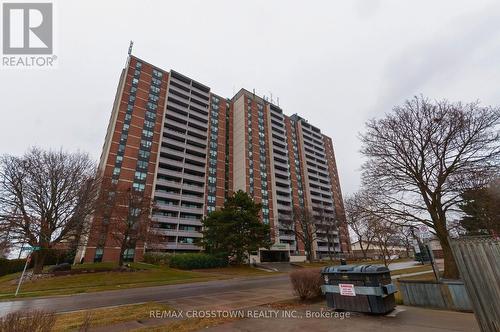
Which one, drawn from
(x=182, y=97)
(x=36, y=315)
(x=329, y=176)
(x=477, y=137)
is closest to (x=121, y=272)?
(x=36, y=315)

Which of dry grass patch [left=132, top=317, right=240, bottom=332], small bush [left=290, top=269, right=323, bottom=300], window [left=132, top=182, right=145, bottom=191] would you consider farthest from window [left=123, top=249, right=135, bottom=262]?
dry grass patch [left=132, top=317, right=240, bottom=332]

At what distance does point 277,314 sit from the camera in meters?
8.11

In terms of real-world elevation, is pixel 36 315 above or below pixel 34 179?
below

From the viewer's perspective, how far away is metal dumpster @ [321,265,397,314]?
24.2ft

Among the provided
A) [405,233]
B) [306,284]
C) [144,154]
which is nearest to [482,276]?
[306,284]

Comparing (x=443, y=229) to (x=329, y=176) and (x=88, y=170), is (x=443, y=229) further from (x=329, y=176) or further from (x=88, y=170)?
(x=329, y=176)

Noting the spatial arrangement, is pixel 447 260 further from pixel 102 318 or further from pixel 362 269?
pixel 102 318

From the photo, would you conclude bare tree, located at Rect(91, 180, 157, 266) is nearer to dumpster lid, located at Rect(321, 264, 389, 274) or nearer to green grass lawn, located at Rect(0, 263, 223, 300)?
green grass lawn, located at Rect(0, 263, 223, 300)

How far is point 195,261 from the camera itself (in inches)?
1481

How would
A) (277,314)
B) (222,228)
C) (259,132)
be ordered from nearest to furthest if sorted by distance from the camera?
(277,314) < (222,228) < (259,132)

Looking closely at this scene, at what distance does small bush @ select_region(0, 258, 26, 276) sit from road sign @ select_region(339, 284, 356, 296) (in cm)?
Result: 4976

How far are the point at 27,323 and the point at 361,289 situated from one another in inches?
317

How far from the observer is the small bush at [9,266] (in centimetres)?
3629

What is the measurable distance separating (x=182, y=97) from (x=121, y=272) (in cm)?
5467
